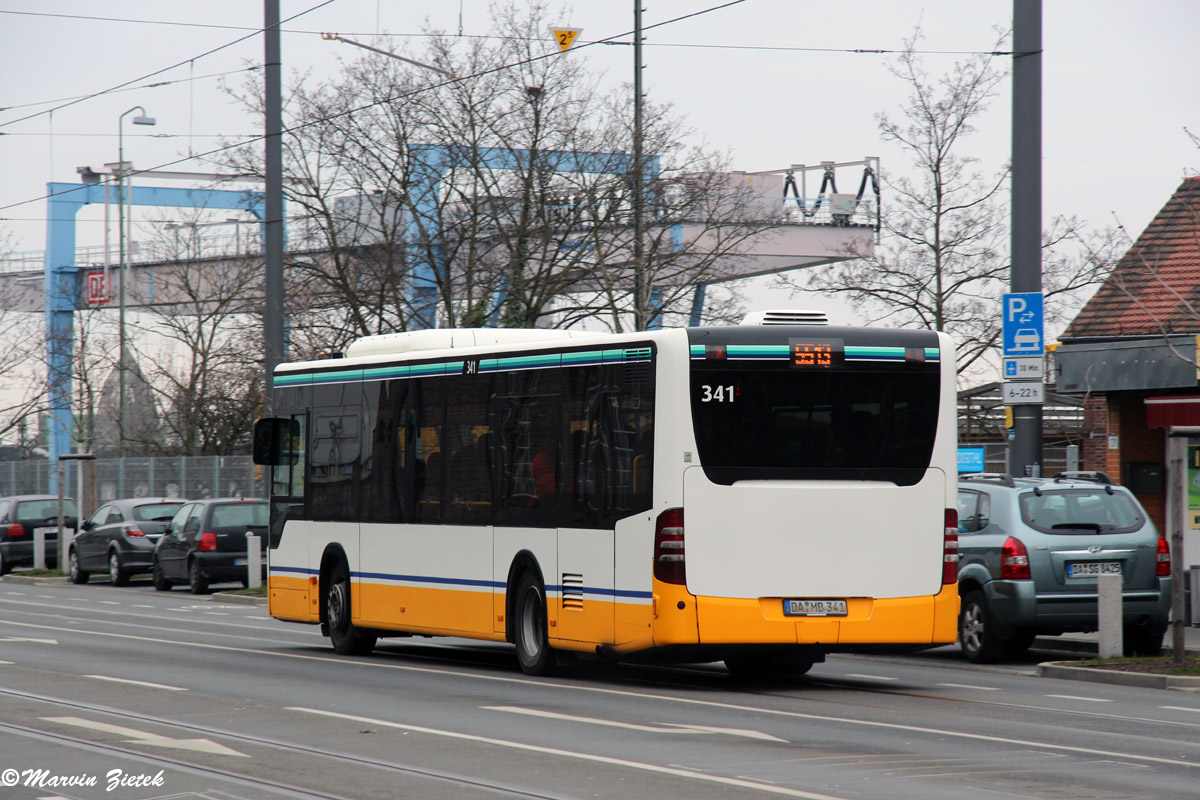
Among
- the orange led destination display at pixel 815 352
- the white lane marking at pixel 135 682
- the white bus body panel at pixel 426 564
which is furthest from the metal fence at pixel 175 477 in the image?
the orange led destination display at pixel 815 352

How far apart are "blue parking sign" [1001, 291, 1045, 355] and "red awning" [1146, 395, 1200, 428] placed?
2553 mm

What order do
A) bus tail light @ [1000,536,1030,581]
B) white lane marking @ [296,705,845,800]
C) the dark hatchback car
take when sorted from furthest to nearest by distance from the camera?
the dark hatchback car, bus tail light @ [1000,536,1030,581], white lane marking @ [296,705,845,800]

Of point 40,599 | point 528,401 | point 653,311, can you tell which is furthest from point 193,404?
point 528,401

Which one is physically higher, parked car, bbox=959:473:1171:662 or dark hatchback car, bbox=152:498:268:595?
parked car, bbox=959:473:1171:662

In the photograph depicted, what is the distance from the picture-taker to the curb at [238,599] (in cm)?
2867

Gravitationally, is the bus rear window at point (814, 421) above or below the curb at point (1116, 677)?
above

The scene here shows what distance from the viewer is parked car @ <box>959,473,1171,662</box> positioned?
16.0m

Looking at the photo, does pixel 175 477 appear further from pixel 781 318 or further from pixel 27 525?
pixel 781 318

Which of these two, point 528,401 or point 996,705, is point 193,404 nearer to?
point 528,401

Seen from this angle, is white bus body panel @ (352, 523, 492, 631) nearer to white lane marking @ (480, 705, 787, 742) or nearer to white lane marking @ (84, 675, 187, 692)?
white lane marking @ (84, 675, 187, 692)

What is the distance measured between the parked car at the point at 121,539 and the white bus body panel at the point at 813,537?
22920 millimetres

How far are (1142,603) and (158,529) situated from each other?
22561 millimetres

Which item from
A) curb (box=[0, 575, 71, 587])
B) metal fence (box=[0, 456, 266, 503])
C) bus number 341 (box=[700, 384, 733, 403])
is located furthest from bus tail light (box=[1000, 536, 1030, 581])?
metal fence (box=[0, 456, 266, 503])

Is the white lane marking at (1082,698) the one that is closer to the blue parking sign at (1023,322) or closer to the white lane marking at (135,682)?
the blue parking sign at (1023,322)
